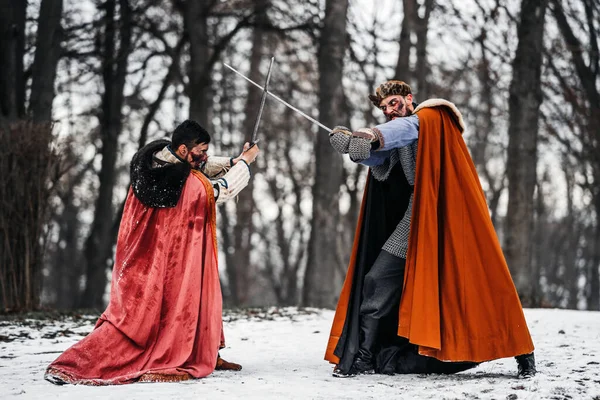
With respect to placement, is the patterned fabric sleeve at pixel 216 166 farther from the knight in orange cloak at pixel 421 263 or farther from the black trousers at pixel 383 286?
the black trousers at pixel 383 286

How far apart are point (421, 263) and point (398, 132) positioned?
874mm

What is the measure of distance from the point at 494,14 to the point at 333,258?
16.6ft

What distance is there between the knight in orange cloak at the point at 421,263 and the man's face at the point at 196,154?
97 centimetres

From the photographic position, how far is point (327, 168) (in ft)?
43.9

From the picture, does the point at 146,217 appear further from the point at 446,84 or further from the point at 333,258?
the point at 446,84

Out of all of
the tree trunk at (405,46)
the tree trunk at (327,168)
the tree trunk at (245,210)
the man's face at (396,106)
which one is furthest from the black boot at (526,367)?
the tree trunk at (245,210)

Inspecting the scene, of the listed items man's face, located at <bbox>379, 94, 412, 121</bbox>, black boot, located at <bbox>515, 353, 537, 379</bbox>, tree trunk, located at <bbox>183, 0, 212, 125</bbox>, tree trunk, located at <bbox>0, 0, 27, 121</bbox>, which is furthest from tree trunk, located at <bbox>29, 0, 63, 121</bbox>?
black boot, located at <bbox>515, 353, 537, 379</bbox>

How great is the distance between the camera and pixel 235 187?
547 cm

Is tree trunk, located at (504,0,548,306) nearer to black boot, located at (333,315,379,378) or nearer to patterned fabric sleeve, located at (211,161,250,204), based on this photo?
black boot, located at (333,315,379,378)

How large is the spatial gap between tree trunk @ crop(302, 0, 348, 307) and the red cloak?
8.04 meters

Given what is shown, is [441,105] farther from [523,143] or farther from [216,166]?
[523,143]

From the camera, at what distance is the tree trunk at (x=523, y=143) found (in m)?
12.2

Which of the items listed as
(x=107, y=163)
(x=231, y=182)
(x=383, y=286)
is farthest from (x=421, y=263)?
(x=107, y=163)

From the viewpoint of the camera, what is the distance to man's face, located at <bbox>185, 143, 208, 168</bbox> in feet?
17.6
